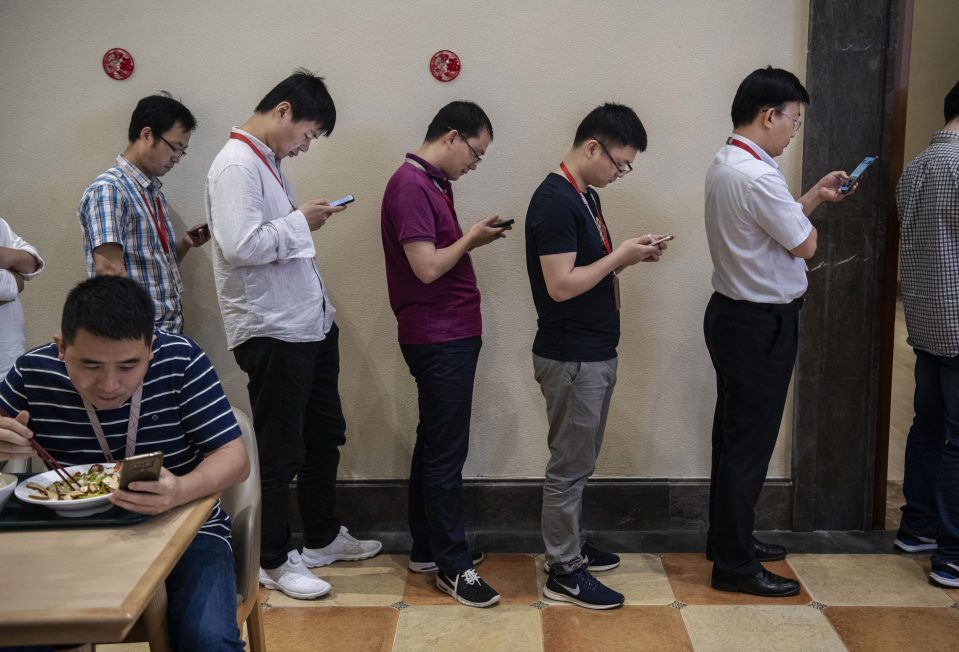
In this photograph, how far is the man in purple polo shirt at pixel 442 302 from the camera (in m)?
2.58

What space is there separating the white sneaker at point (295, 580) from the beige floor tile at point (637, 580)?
68cm

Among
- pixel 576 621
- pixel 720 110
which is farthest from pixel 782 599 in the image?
pixel 720 110

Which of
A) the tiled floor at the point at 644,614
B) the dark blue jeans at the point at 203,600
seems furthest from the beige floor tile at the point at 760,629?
the dark blue jeans at the point at 203,600

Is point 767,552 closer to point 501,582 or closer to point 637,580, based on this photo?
point 637,580

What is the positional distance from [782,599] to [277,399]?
64.0 inches

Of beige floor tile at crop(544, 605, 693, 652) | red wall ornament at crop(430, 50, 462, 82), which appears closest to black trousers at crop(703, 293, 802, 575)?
beige floor tile at crop(544, 605, 693, 652)

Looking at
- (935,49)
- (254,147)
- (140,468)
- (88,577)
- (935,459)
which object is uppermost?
(935,49)

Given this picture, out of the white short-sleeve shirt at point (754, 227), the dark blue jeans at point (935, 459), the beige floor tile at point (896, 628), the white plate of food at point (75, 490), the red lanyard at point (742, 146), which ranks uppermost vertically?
the red lanyard at point (742, 146)

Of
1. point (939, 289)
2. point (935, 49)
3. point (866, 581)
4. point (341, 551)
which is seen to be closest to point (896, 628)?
point (866, 581)

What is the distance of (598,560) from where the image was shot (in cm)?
294

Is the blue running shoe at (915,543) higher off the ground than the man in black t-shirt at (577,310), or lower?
lower

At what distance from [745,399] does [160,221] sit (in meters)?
1.85

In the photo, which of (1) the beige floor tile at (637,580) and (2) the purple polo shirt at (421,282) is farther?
(1) the beige floor tile at (637,580)

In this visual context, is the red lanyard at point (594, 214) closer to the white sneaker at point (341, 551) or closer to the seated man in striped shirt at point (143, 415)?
the seated man in striped shirt at point (143, 415)
